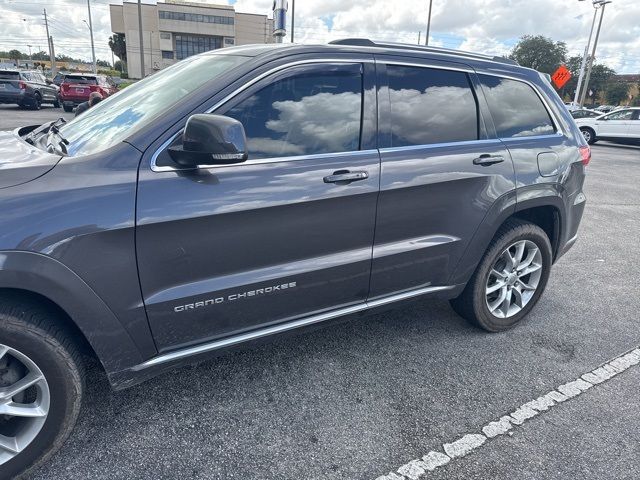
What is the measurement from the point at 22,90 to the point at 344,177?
2137 cm

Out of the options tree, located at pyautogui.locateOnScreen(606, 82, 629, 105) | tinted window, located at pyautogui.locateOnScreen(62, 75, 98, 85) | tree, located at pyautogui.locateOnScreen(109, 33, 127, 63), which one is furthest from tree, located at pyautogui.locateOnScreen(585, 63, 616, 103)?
tree, located at pyautogui.locateOnScreen(109, 33, 127, 63)

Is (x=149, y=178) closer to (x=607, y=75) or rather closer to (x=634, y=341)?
(x=634, y=341)

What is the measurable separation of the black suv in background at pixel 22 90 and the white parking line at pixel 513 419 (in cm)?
2208

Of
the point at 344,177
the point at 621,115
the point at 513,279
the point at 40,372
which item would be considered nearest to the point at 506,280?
the point at 513,279

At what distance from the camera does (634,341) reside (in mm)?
3361

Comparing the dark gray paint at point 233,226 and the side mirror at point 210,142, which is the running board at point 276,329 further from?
the side mirror at point 210,142

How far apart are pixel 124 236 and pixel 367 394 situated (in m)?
1.58

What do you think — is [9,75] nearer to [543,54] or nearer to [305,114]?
[305,114]

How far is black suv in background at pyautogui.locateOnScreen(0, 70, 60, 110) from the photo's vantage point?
18781 mm

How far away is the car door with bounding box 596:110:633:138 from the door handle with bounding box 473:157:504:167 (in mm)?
18056

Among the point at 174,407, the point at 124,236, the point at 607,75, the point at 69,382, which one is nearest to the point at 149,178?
the point at 124,236

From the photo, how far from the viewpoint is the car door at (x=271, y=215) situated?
1990 millimetres

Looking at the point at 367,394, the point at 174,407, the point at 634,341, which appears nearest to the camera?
the point at 174,407

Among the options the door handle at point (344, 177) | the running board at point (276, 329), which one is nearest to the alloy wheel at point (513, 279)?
the running board at point (276, 329)
